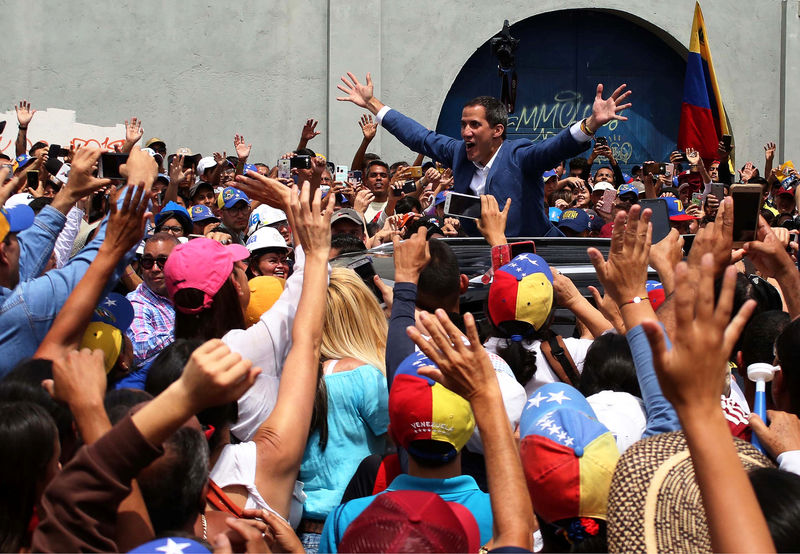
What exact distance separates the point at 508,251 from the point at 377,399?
1033 mm

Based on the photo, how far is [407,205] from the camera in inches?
313

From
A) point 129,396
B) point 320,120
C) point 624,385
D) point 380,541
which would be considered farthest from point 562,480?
point 320,120

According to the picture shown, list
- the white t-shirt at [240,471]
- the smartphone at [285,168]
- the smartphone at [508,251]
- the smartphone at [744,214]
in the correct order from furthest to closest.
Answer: the smartphone at [285,168] → the smartphone at [508,251] → the smartphone at [744,214] → the white t-shirt at [240,471]

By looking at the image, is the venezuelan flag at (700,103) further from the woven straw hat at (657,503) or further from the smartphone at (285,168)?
the woven straw hat at (657,503)

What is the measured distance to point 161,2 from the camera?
13.7 metres

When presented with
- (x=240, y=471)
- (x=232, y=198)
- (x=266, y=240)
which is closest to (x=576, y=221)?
(x=232, y=198)

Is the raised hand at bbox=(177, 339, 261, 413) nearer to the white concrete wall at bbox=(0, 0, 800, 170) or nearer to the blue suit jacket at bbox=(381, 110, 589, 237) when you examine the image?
the blue suit jacket at bbox=(381, 110, 589, 237)

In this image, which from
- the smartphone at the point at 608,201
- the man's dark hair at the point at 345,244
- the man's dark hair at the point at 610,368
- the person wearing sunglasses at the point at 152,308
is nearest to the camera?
the man's dark hair at the point at 610,368

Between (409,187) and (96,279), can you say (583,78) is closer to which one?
(409,187)

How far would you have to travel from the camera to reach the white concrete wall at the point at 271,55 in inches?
A: 529

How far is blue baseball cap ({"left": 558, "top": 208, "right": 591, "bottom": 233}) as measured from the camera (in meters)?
7.54

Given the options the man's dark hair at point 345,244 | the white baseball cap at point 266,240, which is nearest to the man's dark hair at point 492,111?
the man's dark hair at point 345,244

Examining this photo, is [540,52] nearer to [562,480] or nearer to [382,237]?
[382,237]

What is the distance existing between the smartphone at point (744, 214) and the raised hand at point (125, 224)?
220 cm
